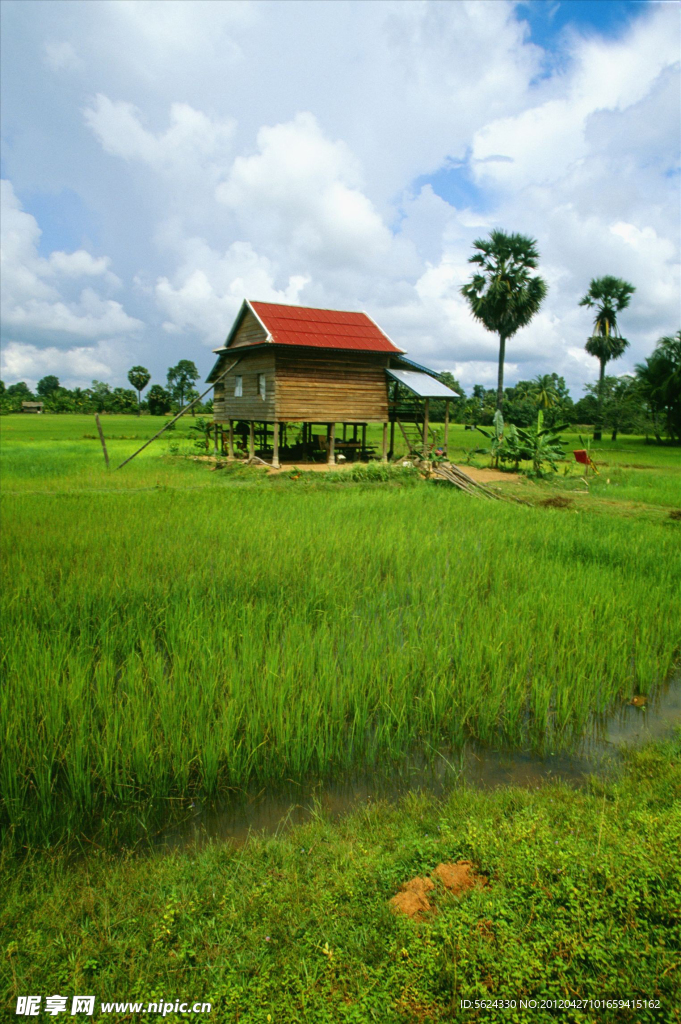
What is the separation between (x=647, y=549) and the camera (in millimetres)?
8422

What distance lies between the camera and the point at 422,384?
68.6 feet

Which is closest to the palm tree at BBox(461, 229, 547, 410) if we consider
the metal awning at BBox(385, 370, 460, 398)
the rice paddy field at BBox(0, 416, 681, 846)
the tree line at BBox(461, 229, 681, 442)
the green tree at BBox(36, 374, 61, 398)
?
the tree line at BBox(461, 229, 681, 442)

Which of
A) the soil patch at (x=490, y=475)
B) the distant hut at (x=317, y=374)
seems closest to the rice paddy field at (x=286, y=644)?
the soil patch at (x=490, y=475)

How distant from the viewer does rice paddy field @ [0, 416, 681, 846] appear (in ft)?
11.4

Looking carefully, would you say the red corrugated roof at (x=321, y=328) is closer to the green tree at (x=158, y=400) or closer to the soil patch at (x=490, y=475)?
the soil patch at (x=490, y=475)

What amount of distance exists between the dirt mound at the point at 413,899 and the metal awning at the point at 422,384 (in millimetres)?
18428

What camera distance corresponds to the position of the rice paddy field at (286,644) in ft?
11.4

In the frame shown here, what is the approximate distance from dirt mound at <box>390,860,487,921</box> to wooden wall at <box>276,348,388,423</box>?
17.5 m

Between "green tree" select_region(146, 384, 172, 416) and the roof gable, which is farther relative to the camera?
"green tree" select_region(146, 384, 172, 416)

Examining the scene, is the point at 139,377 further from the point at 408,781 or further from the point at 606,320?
the point at 408,781

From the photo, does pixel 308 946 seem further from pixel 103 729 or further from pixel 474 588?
pixel 474 588

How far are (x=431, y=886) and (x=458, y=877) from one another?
0.13 metres

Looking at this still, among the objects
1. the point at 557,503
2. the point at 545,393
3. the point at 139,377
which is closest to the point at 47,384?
the point at 139,377

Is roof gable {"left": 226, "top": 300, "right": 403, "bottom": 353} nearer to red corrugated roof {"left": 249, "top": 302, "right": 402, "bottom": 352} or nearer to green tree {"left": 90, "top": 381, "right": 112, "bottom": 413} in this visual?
red corrugated roof {"left": 249, "top": 302, "right": 402, "bottom": 352}
